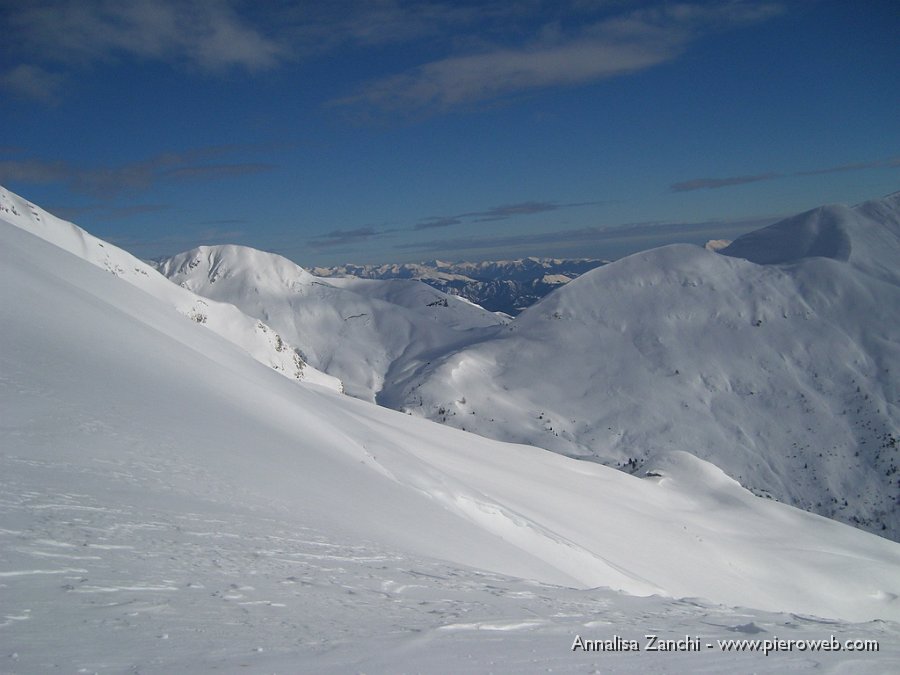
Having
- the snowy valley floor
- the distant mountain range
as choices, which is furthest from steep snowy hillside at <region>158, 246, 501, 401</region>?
the snowy valley floor

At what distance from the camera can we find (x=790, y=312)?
369ft

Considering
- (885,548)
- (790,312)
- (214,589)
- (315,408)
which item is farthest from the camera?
(790,312)

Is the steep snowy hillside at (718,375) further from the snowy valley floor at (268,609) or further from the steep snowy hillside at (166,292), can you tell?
the snowy valley floor at (268,609)

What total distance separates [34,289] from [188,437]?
28.7 feet

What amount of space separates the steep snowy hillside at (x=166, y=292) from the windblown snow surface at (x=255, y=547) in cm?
6614

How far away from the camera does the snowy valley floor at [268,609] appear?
483cm

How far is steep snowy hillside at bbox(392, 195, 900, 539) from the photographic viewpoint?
85.1 metres

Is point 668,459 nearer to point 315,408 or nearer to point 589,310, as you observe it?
point 315,408

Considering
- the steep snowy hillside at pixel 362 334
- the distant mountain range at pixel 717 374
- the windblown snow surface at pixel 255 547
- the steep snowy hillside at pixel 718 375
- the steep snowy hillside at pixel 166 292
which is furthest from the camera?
the steep snowy hillside at pixel 362 334

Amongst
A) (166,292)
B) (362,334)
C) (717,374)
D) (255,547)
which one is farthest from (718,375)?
(255,547)

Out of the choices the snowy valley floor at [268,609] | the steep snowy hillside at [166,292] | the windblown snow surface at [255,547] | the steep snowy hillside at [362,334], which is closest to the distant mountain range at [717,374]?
the steep snowy hillside at [362,334]

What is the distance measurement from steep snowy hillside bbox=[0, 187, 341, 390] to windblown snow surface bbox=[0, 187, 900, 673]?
217 ft

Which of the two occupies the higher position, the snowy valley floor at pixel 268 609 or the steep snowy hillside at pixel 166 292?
the steep snowy hillside at pixel 166 292

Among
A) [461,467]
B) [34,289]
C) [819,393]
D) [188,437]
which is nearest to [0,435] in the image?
[188,437]
